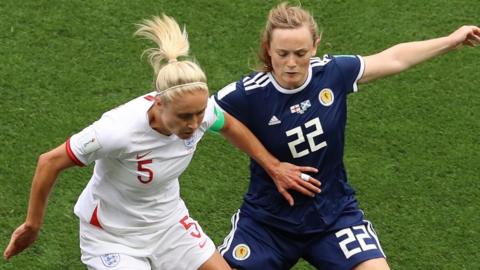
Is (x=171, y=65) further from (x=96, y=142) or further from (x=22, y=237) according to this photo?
(x=22, y=237)

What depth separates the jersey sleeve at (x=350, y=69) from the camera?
19.0 feet

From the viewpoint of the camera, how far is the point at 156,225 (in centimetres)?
556

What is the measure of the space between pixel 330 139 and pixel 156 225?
1002mm

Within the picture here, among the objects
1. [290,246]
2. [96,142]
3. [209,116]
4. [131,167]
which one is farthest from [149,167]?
[290,246]

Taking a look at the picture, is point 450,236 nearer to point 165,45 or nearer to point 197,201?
point 197,201

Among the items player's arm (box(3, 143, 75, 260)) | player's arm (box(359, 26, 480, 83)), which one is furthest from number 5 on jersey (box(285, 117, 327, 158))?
player's arm (box(3, 143, 75, 260))

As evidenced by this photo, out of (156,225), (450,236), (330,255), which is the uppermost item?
(156,225)

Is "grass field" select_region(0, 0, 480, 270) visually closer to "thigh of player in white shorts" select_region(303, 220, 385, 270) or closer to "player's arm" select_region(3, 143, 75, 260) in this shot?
"thigh of player in white shorts" select_region(303, 220, 385, 270)

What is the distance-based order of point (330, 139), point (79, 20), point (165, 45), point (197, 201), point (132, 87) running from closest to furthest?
1. point (165, 45)
2. point (330, 139)
3. point (197, 201)
4. point (132, 87)
5. point (79, 20)

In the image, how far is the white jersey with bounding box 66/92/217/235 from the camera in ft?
16.9

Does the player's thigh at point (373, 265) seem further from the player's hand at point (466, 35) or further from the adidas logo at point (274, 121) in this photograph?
the player's hand at point (466, 35)

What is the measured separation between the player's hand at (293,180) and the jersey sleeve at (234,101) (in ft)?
1.11

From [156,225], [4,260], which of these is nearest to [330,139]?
[156,225]

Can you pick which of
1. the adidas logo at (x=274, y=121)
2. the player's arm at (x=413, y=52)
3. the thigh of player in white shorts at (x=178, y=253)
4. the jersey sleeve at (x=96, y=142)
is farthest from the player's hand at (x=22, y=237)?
the player's arm at (x=413, y=52)
